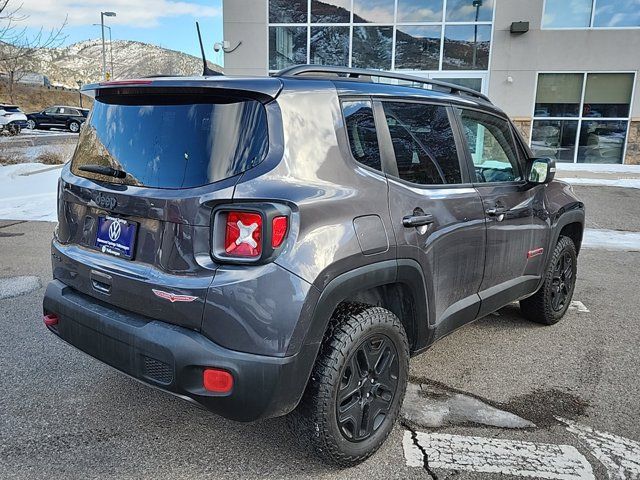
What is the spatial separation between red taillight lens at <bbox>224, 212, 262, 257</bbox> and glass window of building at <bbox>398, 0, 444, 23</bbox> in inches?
614

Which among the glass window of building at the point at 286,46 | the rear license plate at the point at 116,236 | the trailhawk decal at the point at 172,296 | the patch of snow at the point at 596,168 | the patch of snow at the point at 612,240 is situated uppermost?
the glass window of building at the point at 286,46

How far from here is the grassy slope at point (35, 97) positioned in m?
47.1

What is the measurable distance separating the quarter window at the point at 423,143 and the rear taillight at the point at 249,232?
867 millimetres

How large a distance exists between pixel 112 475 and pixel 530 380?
2.58 metres

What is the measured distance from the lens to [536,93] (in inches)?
649

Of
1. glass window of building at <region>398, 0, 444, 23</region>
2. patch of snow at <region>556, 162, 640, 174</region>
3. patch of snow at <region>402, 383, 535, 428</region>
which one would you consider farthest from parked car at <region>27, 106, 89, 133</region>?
patch of snow at <region>402, 383, 535, 428</region>

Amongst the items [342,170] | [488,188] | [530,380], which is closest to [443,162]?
[488,188]

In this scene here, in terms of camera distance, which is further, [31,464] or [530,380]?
[530,380]

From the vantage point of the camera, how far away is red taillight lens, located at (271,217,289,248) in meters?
2.12

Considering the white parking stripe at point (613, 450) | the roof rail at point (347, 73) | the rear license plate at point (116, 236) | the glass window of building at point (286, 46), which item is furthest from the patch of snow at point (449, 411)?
the glass window of building at point (286, 46)

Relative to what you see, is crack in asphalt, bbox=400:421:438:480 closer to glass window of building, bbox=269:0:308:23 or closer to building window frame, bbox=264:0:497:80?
building window frame, bbox=264:0:497:80

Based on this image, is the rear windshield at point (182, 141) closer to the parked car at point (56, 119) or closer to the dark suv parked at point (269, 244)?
the dark suv parked at point (269, 244)

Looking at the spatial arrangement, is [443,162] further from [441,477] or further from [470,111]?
[441,477]

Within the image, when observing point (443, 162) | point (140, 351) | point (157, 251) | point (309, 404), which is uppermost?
point (443, 162)
